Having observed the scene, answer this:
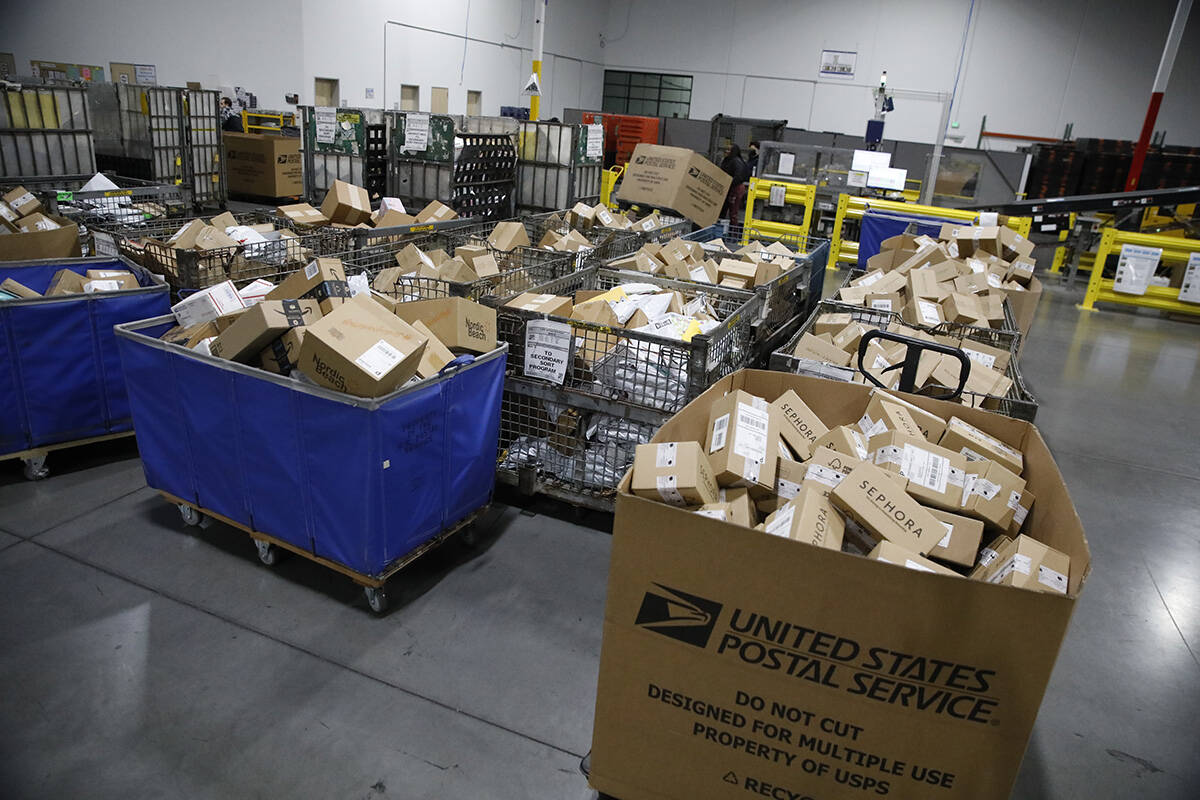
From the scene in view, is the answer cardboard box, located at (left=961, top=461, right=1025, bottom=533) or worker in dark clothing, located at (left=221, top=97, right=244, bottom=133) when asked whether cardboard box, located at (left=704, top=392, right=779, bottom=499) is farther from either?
worker in dark clothing, located at (left=221, top=97, right=244, bottom=133)

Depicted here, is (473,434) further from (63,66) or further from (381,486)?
(63,66)

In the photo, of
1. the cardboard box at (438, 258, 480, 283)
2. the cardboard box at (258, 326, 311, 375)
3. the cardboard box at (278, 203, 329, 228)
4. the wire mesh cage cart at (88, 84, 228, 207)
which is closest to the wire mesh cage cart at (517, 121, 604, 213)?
the cardboard box at (278, 203, 329, 228)

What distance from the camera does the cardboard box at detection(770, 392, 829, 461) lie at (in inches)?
87.1

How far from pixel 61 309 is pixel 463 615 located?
262 centimetres

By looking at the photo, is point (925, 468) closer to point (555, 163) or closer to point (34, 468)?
point (34, 468)

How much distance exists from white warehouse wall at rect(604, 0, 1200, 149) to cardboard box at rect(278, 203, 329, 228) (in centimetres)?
1640

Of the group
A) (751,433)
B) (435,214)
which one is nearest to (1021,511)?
(751,433)

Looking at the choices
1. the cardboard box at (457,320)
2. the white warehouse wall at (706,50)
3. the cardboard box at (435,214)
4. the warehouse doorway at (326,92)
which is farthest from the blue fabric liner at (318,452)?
the warehouse doorway at (326,92)

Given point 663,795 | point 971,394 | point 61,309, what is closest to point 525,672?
point 663,795

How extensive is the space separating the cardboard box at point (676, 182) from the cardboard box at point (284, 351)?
4861 millimetres

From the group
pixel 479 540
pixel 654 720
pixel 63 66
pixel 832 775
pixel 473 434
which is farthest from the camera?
pixel 63 66

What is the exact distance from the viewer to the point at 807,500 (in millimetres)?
1763

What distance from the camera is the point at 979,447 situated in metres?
2.14

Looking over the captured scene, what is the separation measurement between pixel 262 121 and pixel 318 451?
1100 centimetres
